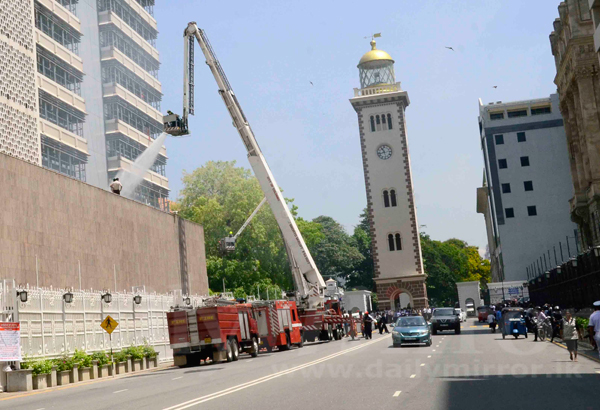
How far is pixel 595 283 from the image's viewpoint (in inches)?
1401

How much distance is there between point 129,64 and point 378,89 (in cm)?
2818

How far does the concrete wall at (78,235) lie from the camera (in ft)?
97.2

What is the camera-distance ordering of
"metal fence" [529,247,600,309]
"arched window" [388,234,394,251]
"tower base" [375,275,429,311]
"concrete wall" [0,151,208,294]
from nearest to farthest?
"concrete wall" [0,151,208,294]
"metal fence" [529,247,600,309]
"tower base" [375,275,429,311]
"arched window" [388,234,394,251]

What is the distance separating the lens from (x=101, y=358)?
2853 cm

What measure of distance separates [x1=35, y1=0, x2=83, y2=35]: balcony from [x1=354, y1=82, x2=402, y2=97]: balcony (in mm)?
31878

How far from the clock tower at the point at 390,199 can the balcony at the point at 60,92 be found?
99.9ft

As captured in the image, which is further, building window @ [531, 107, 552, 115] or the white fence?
building window @ [531, 107, 552, 115]

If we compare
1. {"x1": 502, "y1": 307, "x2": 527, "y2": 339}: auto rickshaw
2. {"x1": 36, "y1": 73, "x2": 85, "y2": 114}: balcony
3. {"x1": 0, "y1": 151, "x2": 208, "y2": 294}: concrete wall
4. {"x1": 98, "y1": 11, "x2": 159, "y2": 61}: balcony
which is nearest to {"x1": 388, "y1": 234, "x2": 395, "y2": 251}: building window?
{"x1": 36, "y1": 73, "x2": 85, "y2": 114}: balcony

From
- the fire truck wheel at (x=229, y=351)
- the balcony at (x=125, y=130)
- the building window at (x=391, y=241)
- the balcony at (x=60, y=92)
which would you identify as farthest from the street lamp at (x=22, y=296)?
the building window at (x=391, y=241)

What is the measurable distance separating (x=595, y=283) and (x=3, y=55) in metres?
40.5

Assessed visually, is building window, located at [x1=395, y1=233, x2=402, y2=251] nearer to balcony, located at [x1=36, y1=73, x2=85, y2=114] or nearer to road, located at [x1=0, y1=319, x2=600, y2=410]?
balcony, located at [x1=36, y1=73, x2=85, y2=114]

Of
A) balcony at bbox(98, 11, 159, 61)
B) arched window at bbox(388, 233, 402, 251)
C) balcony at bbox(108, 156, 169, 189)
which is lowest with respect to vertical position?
arched window at bbox(388, 233, 402, 251)

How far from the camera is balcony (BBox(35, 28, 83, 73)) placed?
66.6m

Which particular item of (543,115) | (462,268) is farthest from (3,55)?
(462,268)
